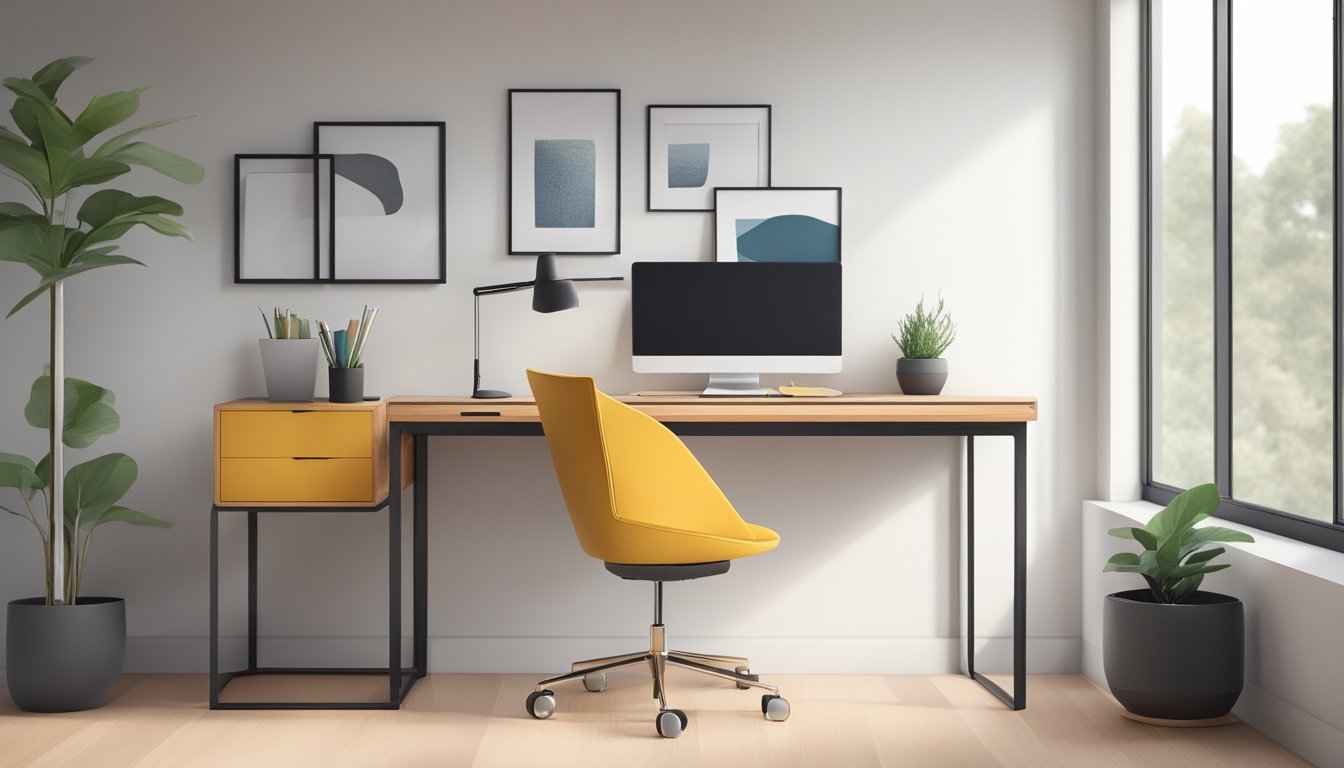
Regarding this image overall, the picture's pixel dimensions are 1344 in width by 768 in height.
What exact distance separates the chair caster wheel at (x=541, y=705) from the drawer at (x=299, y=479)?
0.76 m

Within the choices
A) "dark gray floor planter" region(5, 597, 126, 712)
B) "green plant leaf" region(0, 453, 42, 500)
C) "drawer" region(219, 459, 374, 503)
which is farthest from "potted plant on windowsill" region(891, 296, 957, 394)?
"green plant leaf" region(0, 453, 42, 500)

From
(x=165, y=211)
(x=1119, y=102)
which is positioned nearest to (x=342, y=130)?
(x=165, y=211)

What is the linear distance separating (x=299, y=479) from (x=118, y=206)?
96 centimetres

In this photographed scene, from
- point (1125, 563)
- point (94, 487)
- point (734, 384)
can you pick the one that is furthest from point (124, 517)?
point (1125, 563)

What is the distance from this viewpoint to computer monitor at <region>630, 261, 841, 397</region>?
135 inches

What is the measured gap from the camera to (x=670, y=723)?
2.83 m

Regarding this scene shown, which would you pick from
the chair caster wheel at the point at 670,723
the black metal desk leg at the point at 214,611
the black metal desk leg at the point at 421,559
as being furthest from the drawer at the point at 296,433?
the chair caster wheel at the point at 670,723

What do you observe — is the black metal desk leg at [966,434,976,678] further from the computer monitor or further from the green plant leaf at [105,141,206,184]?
the green plant leaf at [105,141,206,184]

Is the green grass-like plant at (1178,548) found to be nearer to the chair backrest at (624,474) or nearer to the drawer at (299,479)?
the chair backrest at (624,474)

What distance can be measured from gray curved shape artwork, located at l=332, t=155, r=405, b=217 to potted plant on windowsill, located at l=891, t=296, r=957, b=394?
176 centimetres

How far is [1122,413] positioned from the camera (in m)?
3.51

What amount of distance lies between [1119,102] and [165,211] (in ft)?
10.0

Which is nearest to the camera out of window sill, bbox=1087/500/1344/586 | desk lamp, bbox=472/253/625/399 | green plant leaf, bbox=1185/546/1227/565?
window sill, bbox=1087/500/1344/586

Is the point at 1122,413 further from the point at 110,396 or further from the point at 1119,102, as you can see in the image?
the point at 110,396
